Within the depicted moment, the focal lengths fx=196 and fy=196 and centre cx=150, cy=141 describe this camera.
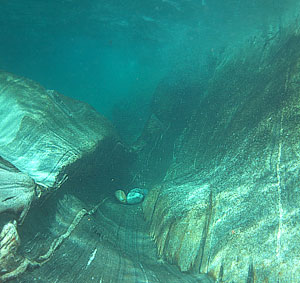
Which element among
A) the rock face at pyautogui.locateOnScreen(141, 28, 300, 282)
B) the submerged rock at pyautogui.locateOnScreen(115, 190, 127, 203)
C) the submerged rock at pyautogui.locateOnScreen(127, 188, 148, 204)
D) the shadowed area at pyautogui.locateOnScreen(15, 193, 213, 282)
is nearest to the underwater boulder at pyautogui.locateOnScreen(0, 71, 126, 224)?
the shadowed area at pyautogui.locateOnScreen(15, 193, 213, 282)

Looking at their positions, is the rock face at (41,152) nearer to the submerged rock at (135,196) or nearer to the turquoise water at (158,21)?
the submerged rock at (135,196)

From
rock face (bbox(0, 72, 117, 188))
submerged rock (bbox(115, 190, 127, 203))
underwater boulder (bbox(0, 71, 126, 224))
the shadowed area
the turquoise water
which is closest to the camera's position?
the shadowed area

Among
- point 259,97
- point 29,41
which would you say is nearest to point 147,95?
point 259,97

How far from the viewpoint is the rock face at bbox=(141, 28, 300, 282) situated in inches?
104

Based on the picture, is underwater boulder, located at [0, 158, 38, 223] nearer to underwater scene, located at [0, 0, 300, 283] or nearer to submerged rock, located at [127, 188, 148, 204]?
underwater scene, located at [0, 0, 300, 283]

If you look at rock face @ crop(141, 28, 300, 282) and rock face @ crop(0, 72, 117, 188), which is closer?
rock face @ crop(141, 28, 300, 282)

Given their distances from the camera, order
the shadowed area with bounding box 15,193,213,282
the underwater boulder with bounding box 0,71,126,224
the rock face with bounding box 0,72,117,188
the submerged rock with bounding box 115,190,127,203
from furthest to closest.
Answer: the submerged rock with bounding box 115,190,127,203 → the rock face with bounding box 0,72,117,188 → the underwater boulder with bounding box 0,71,126,224 → the shadowed area with bounding box 15,193,213,282

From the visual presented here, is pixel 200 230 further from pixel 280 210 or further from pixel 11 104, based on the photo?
pixel 11 104

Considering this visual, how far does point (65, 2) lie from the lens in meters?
15.2

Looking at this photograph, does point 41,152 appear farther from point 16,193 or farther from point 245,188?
point 245,188

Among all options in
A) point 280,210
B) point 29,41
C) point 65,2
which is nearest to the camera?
point 280,210

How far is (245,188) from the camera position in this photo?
336cm

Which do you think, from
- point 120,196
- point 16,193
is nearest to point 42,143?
point 16,193

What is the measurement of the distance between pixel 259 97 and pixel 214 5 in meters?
10.5
